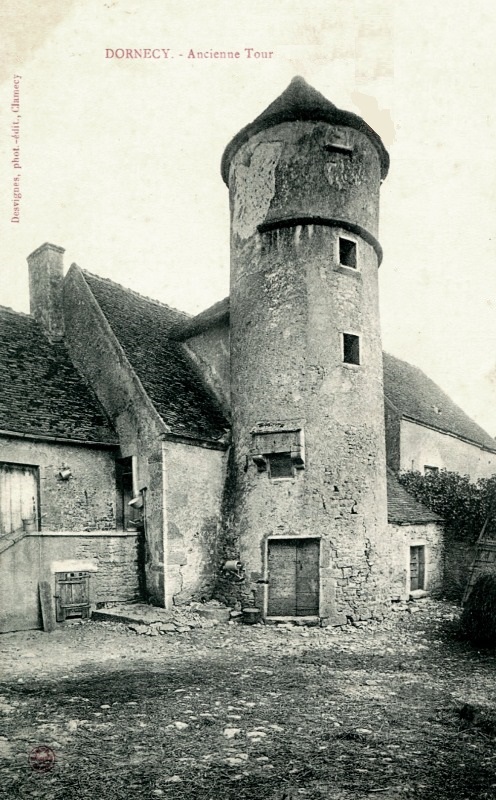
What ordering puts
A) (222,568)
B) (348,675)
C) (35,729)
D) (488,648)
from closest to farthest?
(35,729), (348,675), (488,648), (222,568)

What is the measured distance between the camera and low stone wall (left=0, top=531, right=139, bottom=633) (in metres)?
11.7

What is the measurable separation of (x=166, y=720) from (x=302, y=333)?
916cm

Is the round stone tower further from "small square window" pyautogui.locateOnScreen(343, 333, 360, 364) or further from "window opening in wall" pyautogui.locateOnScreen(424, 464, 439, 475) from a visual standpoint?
"window opening in wall" pyautogui.locateOnScreen(424, 464, 439, 475)

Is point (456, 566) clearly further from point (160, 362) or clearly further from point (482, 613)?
point (160, 362)

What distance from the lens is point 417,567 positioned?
16.8 metres

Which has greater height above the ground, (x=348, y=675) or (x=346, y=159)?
(x=346, y=159)

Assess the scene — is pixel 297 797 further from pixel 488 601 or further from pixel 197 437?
pixel 197 437

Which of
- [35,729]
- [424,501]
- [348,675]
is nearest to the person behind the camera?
[35,729]

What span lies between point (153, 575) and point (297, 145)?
11053 mm

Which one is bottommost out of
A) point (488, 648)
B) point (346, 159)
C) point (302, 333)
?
point (488, 648)

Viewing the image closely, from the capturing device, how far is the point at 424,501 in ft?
60.3

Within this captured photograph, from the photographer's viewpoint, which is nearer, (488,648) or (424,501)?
(488,648)

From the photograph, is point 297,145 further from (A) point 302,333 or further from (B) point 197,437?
(B) point 197,437

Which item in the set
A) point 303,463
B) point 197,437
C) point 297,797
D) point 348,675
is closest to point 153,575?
point 197,437
